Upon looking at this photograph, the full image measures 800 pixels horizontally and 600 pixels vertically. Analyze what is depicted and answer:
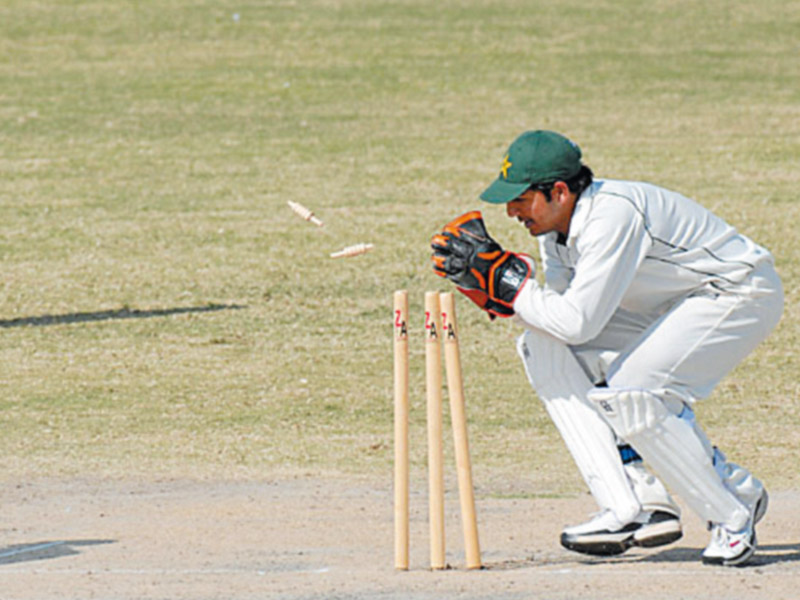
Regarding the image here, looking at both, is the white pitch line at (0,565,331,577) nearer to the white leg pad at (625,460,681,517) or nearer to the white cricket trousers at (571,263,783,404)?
the white leg pad at (625,460,681,517)

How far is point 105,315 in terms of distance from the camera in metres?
13.3

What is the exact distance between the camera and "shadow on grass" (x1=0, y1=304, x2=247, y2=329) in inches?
514

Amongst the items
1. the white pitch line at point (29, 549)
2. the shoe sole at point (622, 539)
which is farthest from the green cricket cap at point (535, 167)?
the white pitch line at point (29, 549)

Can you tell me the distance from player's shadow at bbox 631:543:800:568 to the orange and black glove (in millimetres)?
1143

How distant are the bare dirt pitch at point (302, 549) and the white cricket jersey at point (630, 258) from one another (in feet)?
3.03

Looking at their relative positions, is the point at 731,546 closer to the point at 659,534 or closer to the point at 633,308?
the point at 659,534

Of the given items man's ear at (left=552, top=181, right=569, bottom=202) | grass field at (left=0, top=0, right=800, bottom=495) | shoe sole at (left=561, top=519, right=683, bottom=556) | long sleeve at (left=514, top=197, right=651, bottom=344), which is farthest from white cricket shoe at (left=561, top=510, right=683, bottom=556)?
grass field at (left=0, top=0, right=800, bottom=495)

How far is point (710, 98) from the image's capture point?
22969 millimetres

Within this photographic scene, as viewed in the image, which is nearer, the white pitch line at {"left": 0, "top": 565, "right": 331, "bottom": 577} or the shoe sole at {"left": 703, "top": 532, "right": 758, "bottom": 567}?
the shoe sole at {"left": 703, "top": 532, "right": 758, "bottom": 567}

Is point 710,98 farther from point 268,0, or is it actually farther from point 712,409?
point 712,409

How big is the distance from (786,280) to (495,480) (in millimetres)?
6715

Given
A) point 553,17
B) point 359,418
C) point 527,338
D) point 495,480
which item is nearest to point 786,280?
point 359,418

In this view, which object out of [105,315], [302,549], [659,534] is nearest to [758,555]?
[659,534]

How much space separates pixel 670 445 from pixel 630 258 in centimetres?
69
